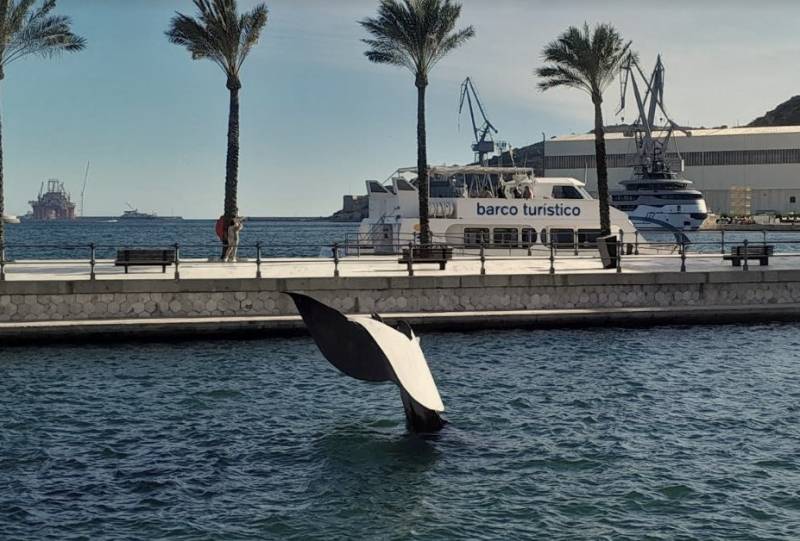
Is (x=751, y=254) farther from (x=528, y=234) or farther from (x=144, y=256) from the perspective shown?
(x=144, y=256)

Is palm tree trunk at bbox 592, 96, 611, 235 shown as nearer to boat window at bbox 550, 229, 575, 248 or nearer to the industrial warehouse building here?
boat window at bbox 550, 229, 575, 248

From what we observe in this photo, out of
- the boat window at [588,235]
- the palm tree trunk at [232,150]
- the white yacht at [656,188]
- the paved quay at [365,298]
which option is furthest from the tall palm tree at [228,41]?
the white yacht at [656,188]

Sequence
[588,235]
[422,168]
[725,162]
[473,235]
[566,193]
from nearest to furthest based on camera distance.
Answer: [422,168]
[473,235]
[588,235]
[566,193]
[725,162]

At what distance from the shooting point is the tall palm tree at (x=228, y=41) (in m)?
33.8

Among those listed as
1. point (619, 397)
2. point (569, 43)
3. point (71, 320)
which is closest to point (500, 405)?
point (619, 397)

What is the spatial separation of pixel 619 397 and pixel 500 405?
7.74 feet

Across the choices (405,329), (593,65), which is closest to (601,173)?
(593,65)

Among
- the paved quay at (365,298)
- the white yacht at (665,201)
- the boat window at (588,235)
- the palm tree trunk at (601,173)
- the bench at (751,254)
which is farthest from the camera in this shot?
the white yacht at (665,201)

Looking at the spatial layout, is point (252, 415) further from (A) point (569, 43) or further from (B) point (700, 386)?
(A) point (569, 43)

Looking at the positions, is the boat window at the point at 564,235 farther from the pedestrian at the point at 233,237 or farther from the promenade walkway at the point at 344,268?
the pedestrian at the point at 233,237

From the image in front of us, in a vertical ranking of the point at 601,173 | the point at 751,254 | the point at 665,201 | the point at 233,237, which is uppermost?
the point at 665,201

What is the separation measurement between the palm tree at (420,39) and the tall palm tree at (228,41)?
14.5 ft

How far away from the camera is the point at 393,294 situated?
2467cm

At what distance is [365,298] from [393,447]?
35.2 ft
